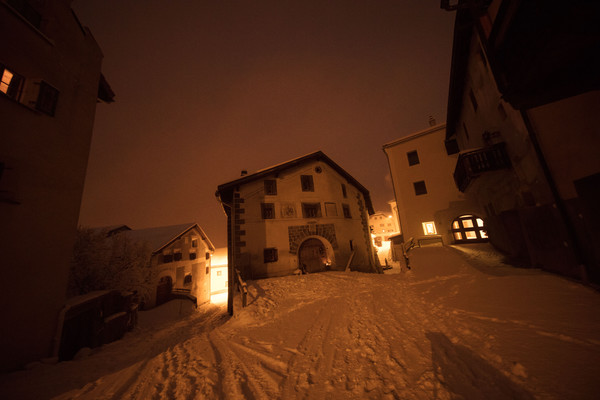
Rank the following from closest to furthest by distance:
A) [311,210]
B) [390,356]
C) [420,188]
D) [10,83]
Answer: [390,356] < [10,83] < [311,210] < [420,188]

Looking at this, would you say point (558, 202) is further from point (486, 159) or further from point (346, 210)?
point (346, 210)

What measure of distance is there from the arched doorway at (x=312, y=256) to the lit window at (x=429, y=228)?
8.80 m

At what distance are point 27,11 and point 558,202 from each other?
54.5ft

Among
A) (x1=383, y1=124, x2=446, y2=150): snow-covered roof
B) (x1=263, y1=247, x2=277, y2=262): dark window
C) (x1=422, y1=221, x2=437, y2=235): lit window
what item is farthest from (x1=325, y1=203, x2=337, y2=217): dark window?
(x1=383, y1=124, x2=446, y2=150): snow-covered roof

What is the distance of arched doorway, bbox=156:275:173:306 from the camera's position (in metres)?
18.2

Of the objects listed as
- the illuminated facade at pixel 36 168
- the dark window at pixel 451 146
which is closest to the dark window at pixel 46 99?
the illuminated facade at pixel 36 168

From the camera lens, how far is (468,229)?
47.4ft

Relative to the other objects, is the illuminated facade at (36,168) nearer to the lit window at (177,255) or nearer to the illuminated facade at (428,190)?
the lit window at (177,255)

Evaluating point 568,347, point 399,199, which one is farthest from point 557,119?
point 399,199

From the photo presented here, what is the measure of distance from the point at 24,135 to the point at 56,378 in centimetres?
613

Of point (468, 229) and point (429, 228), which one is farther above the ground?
point (429, 228)

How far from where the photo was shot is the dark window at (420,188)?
16.6 meters

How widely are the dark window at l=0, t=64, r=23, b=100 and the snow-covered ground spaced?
690 cm

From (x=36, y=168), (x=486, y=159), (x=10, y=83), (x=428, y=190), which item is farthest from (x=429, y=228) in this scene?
(x=10, y=83)
